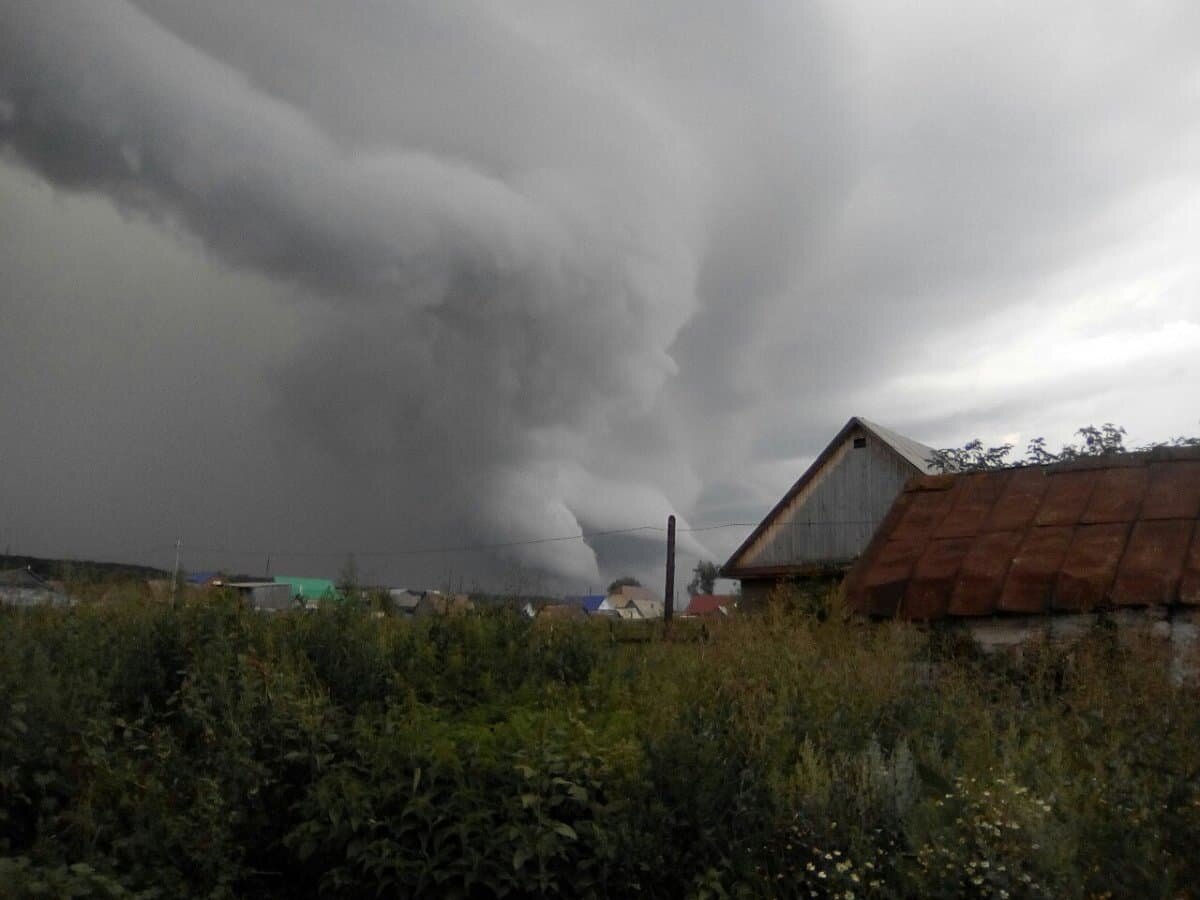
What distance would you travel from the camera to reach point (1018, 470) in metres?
11.9

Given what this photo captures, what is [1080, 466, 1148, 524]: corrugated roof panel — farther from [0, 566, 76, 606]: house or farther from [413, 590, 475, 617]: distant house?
[0, 566, 76, 606]: house

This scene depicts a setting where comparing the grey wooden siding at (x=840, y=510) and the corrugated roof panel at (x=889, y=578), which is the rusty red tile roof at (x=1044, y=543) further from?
the grey wooden siding at (x=840, y=510)

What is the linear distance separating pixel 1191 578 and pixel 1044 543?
158 centimetres

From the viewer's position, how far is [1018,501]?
437 inches

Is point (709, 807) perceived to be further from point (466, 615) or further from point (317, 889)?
point (466, 615)

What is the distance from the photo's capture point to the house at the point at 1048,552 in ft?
28.8

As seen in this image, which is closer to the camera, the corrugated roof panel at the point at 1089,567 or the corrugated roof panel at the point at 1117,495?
the corrugated roof panel at the point at 1089,567

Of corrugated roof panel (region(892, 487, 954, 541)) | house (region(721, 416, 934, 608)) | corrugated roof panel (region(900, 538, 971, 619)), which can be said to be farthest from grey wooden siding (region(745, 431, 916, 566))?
corrugated roof panel (region(900, 538, 971, 619))

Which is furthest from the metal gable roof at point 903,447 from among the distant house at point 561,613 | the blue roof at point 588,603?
the distant house at point 561,613

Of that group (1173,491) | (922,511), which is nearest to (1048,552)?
(1173,491)

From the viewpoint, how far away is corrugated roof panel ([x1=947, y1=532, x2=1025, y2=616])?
9.45m

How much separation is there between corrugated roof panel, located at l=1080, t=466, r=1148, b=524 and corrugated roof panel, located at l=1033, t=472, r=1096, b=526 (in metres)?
0.08

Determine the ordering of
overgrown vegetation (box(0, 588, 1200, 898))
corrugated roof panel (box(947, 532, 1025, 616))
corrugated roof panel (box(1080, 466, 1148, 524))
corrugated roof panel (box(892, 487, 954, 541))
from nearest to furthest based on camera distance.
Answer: overgrown vegetation (box(0, 588, 1200, 898)) → corrugated roof panel (box(947, 532, 1025, 616)) → corrugated roof panel (box(1080, 466, 1148, 524)) → corrugated roof panel (box(892, 487, 954, 541))

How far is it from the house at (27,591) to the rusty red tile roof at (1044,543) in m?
8.16
